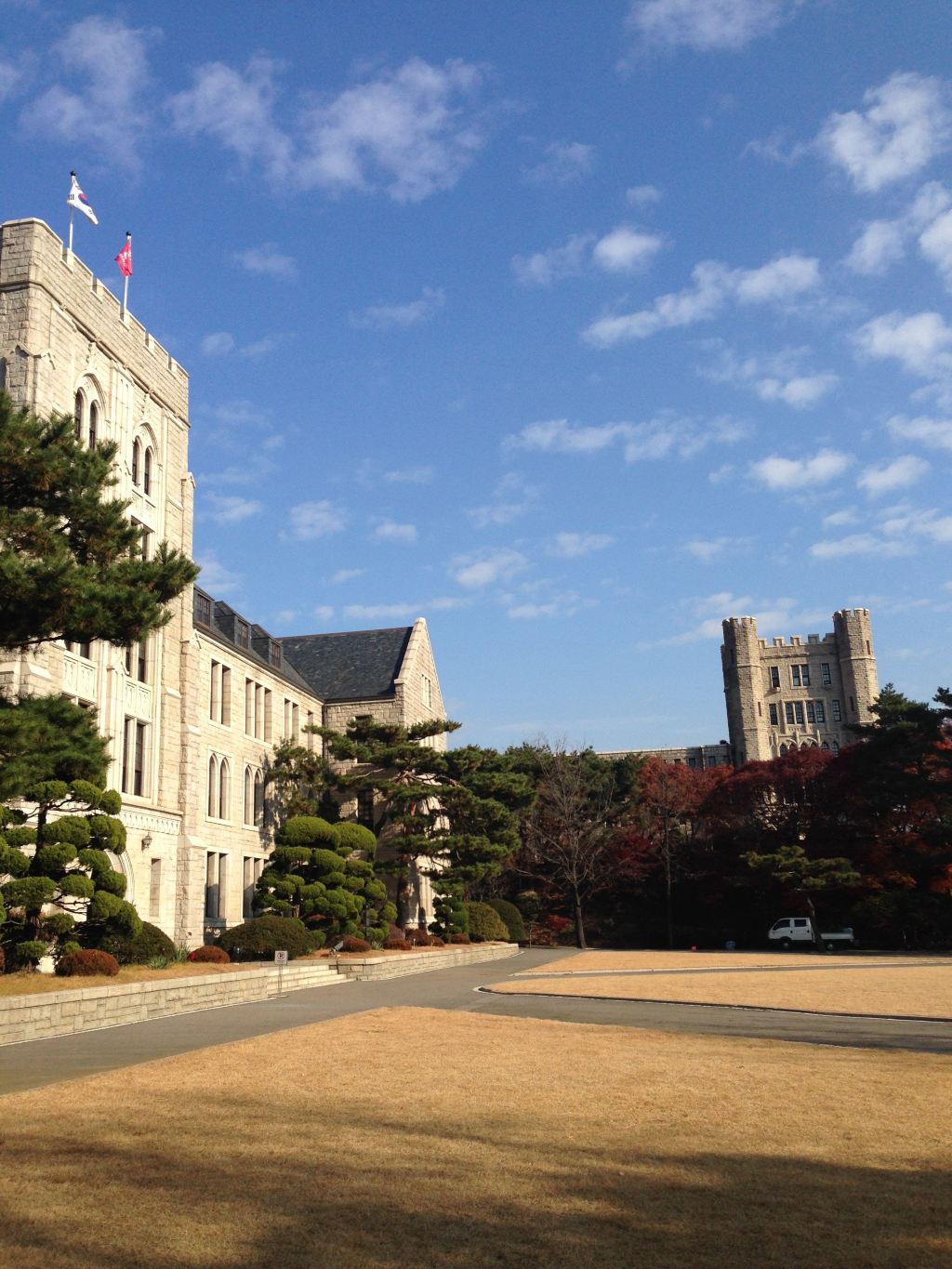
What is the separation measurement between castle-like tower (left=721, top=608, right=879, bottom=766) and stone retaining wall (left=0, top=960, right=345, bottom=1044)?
275 ft

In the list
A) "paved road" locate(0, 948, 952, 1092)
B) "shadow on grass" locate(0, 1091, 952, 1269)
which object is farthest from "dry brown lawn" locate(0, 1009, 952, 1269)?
"paved road" locate(0, 948, 952, 1092)

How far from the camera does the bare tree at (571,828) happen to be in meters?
51.7

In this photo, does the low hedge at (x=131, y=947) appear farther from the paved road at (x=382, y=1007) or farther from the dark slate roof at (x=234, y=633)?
the dark slate roof at (x=234, y=633)

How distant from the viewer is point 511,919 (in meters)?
51.4

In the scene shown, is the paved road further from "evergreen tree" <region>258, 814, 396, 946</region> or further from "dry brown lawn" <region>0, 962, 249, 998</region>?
"evergreen tree" <region>258, 814, 396, 946</region>

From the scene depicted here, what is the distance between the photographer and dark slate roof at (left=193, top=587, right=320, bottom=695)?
124 feet

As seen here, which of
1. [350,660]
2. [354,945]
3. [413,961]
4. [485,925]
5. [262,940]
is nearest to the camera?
[262,940]

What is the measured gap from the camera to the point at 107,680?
28125 millimetres

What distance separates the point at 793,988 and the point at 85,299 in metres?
24.3

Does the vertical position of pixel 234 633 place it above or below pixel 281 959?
above

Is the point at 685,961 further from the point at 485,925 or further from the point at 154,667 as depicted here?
the point at 154,667

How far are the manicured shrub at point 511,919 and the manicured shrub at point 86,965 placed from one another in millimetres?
31646

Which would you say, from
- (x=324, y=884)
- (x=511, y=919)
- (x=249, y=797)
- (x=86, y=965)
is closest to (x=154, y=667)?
(x=324, y=884)

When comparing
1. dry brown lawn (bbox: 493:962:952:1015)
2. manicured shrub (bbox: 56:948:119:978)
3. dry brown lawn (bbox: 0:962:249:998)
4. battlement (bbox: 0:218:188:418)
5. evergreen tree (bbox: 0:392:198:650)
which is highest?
battlement (bbox: 0:218:188:418)
